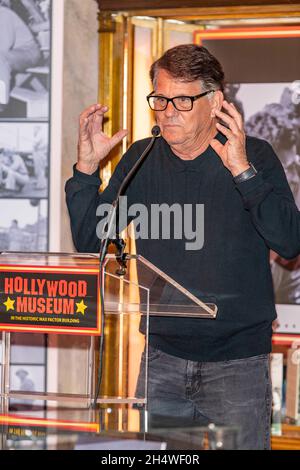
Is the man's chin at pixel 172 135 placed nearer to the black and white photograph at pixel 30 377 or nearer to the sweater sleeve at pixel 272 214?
the sweater sleeve at pixel 272 214

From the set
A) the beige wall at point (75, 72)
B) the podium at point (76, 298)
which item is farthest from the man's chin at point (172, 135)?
the beige wall at point (75, 72)

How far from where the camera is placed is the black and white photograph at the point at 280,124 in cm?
382

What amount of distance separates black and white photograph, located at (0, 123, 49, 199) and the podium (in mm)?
1703

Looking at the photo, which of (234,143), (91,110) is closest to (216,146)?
(234,143)

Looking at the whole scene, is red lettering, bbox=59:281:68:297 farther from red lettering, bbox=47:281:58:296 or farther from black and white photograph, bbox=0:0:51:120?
black and white photograph, bbox=0:0:51:120

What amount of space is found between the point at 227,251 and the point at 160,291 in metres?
0.34

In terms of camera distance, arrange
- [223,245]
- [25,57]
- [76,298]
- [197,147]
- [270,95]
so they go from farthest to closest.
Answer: [270,95] → [25,57] → [197,147] → [223,245] → [76,298]

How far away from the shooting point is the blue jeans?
215 centimetres

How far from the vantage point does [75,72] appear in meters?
3.68

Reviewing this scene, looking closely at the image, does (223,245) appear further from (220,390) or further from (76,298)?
(76,298)

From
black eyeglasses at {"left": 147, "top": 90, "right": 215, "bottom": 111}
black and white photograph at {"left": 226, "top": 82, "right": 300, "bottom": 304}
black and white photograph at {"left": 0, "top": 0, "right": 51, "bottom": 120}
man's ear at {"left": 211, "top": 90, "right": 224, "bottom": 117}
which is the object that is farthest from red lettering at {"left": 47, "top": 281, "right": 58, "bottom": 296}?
black and white photograph at {"left": 226, "top": 82, "right": 300, "bottom": 304}

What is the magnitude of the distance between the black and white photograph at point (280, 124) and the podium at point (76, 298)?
1.96 m

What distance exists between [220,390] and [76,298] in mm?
541
